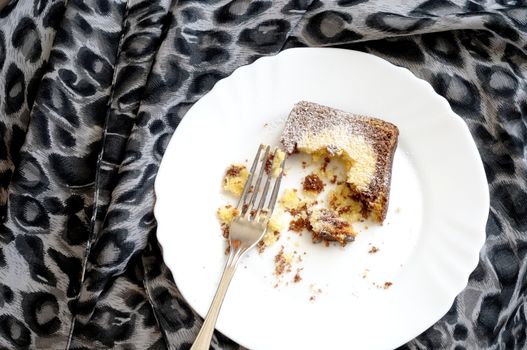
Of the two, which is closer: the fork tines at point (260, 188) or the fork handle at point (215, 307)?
the fork handle at point (215, 307)

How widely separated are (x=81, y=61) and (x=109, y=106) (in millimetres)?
143

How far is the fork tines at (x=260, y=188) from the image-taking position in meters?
1.72

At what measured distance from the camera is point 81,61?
1.87 m

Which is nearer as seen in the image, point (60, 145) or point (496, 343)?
point (496, 343)

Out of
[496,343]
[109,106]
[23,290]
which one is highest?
[109,106]

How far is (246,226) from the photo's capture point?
5.60ft

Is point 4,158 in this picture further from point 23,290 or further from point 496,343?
point 496,343

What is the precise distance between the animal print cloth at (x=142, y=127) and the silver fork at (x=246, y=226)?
116 mm

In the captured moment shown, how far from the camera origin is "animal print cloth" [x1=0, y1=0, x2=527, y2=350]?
5.71 ft

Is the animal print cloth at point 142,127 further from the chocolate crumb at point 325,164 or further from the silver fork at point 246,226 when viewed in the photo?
the chocolate crumb at point 325,164

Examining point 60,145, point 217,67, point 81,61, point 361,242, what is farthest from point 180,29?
point 361,242

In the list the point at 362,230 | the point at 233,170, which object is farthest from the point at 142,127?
the point at 362,230

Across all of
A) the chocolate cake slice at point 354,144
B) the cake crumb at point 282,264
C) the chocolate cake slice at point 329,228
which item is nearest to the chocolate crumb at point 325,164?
the chocolate cake slice at point 354,144

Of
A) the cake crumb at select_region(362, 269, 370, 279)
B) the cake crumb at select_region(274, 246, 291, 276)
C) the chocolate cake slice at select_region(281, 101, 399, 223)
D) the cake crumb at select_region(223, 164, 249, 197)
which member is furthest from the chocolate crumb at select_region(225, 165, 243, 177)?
the cake crumb at select_region(362, 269, 370, 279)
